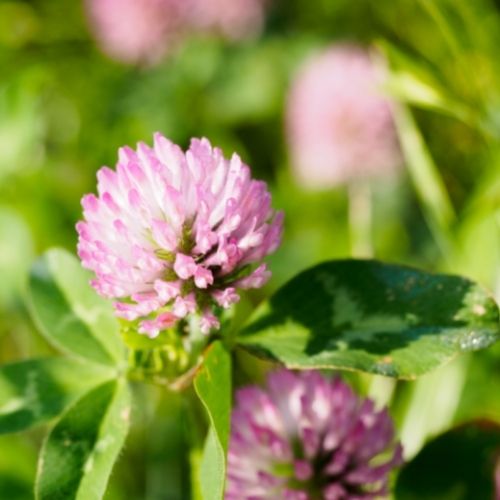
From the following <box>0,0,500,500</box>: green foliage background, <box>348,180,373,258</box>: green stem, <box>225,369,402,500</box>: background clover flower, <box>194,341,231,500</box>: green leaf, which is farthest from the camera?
Answer: <box>348,180,373,258</box>: green stem

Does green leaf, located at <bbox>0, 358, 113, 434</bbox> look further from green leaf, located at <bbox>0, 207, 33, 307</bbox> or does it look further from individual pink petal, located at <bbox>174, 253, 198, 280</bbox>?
green leaf, located at <bbox>0, 207, 33, 307</bbox>

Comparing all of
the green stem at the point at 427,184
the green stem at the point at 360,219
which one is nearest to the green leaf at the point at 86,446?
the green stem at the point at 427,184

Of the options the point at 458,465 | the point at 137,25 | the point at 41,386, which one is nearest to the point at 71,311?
the point at 41,386

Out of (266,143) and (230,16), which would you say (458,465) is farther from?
(230,16)

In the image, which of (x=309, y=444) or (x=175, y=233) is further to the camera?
(x=309, y=444)

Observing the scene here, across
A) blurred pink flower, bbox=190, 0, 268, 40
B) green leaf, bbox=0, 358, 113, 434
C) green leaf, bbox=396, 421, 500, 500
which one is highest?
blurred pink flower, bbox=190, 0, 268, 40

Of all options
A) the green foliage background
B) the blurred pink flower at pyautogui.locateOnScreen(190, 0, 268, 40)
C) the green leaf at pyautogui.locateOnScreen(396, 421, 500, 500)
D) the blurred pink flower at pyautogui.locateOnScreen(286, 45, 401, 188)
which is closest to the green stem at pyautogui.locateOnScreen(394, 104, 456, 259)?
the green foliage background
